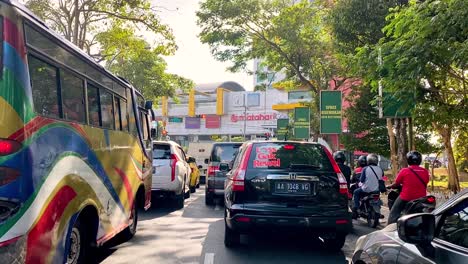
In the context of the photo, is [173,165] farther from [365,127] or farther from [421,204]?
[365,127]

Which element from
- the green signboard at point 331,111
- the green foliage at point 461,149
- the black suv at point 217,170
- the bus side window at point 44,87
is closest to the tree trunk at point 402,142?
the green signboard at point 331,111

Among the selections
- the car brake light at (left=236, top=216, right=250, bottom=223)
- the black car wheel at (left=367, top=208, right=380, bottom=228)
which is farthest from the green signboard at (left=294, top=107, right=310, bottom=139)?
the car brake light at (left=236, top=216, right=250, bottom=223)

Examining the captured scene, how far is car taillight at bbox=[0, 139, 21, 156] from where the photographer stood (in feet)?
10.5

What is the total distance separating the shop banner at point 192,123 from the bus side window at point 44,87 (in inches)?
2494

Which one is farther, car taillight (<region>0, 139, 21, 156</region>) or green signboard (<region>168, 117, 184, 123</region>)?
green signboard (<region>168, 117, 184, 123</region>)

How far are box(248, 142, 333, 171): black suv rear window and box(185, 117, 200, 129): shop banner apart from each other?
200 feet

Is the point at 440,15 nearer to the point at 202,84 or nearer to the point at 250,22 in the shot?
the point at 250,22

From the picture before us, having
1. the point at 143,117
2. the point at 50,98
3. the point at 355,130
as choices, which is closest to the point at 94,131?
the point at 50,98

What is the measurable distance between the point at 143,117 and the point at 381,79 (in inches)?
189

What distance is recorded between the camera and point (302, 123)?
23562mm

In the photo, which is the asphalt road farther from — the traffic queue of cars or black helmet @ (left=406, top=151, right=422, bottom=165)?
black helmet @ (left=406, top=151, right=422, bottom=165)

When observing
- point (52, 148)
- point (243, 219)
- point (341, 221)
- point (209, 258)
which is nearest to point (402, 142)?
point (341, 221)

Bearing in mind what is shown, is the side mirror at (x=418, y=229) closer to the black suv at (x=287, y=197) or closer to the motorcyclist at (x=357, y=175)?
the black suv at (x=287, y=197)

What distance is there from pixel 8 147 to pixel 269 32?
19.2 m
